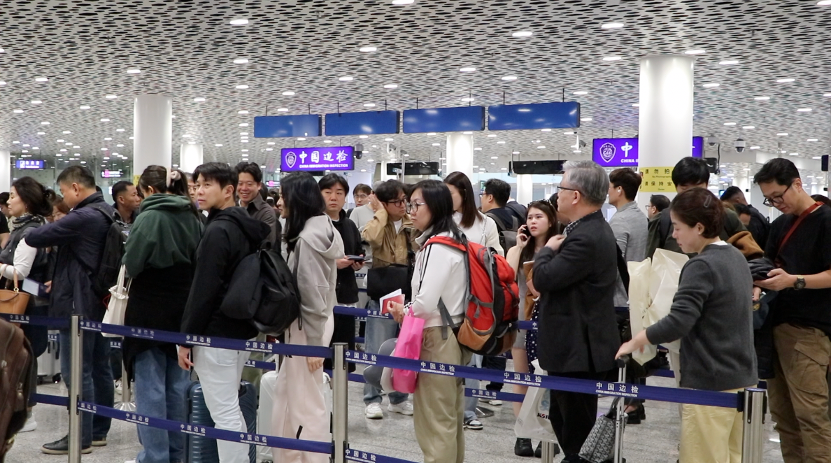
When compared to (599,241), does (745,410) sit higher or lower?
lower

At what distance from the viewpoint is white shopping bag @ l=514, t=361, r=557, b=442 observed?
4066 mm

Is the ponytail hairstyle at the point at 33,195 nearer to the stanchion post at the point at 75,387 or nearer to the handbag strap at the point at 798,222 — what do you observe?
the stanchion post at the point at 75,387

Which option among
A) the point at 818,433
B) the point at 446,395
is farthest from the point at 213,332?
the point at 818,433

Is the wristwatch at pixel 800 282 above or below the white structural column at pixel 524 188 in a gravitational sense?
below

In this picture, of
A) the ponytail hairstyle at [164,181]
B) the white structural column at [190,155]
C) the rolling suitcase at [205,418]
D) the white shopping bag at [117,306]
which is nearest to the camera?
the rolling suitcase at [205,418]

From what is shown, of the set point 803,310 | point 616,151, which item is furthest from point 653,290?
point 616,151

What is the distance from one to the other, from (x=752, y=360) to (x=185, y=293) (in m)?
2.87

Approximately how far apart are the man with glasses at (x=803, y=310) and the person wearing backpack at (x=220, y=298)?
262cm

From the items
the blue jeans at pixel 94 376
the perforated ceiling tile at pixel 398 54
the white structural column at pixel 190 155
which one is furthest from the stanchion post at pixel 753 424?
the white structural column at pixel 190 155

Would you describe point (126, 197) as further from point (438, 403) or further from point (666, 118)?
point (666, 118)

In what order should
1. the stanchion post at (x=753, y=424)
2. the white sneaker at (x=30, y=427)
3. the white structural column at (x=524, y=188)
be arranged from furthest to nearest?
the white structural column at (x=524, y=188), the white sneaker at (x=30, y=427), the stanchion post at (x=753, y=424)

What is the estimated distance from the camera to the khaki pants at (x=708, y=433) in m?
3.14

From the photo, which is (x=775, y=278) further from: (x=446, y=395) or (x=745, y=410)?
(x=446, y=395)

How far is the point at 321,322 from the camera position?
4133 millimetres
